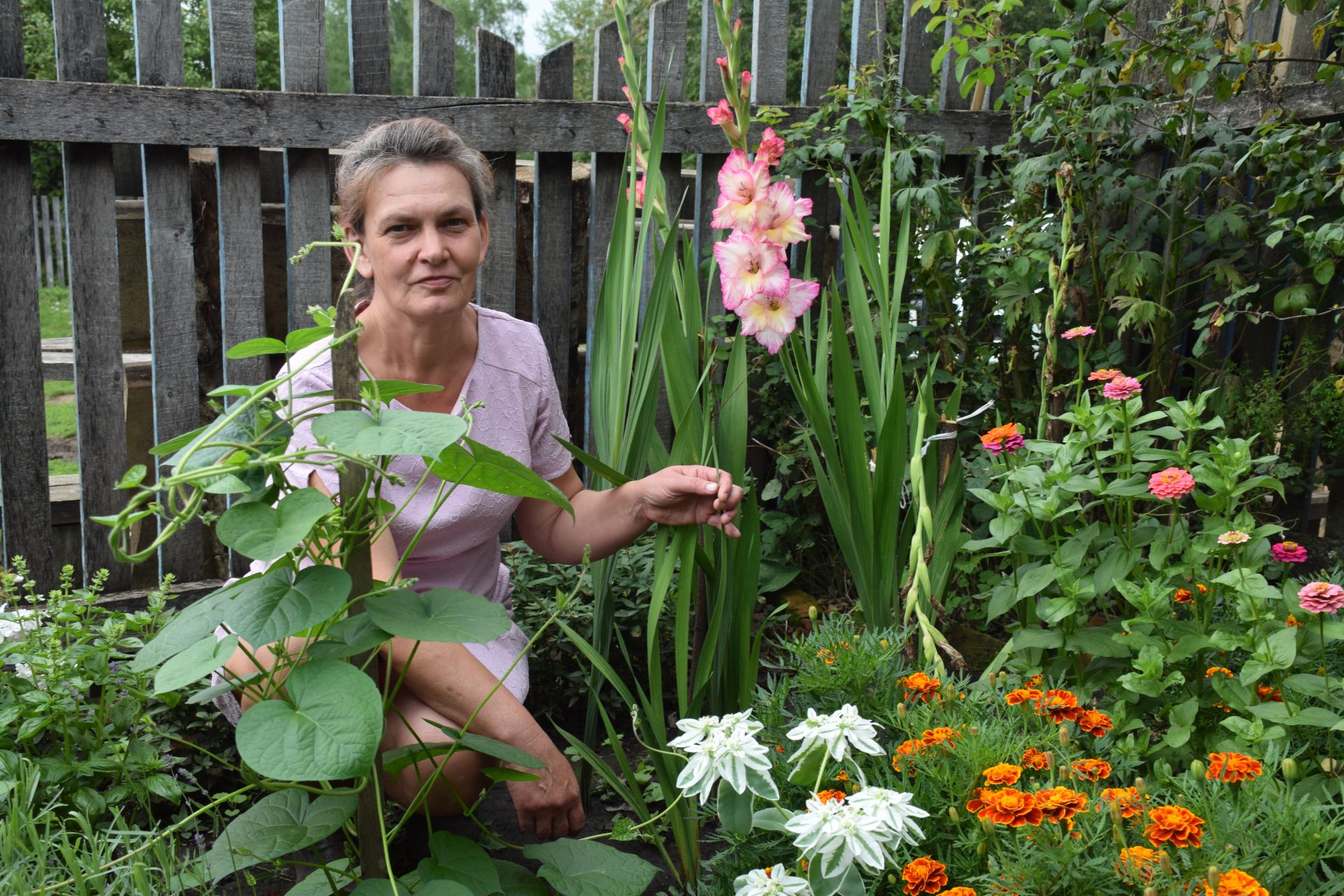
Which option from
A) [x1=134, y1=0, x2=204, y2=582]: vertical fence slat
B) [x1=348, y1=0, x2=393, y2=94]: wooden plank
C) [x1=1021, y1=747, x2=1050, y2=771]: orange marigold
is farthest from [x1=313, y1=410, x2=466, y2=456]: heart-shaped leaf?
[x1=348, y1=0, x2=393, y2=94]: wooden plank

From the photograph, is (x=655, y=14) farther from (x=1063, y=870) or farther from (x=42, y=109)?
(x=1063, y=870)

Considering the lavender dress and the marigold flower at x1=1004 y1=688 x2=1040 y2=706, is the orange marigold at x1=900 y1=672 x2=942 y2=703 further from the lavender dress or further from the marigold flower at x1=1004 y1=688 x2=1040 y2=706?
A: the lavender dress

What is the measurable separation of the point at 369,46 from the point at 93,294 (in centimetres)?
95

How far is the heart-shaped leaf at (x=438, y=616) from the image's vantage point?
3.34ft

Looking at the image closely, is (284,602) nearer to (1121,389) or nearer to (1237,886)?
(1237,886)

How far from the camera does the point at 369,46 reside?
9.19 feet

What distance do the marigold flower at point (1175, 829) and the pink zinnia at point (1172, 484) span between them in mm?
551

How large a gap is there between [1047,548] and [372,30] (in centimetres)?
217

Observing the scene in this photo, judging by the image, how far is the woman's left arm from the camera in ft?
5.18

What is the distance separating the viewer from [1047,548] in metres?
1.73

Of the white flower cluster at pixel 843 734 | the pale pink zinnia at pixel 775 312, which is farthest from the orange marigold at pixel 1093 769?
the pale pink zinnia at pixel 775 312

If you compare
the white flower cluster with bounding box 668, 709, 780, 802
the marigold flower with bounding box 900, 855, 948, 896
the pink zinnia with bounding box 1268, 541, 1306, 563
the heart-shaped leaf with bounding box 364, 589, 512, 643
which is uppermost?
the heart-shaped leaf with bounding box 364, 589, 512, 643

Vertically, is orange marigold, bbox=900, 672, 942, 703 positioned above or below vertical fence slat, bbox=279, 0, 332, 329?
below

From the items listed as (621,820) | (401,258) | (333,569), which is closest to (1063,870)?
(621,820)
